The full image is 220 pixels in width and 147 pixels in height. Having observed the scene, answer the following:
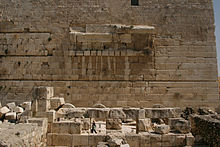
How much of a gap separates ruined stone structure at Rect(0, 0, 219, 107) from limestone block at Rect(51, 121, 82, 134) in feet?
11.6

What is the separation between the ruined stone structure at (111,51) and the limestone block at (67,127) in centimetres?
354

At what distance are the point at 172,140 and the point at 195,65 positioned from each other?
207 inches

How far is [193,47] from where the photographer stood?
993 cm

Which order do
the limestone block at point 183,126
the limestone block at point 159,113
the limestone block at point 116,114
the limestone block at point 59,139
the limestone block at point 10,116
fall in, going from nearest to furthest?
the limestone block at point 59,139
the limestone block at point 183,126
the limestone block at point 116,114
the limestone block at point 159,113
the limestone block at point 10,116

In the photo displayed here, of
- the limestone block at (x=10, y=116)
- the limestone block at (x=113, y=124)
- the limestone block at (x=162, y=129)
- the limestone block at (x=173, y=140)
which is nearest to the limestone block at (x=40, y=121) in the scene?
the limestone block at (x=10, y=116)

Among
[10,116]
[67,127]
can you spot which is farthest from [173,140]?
[10,116]

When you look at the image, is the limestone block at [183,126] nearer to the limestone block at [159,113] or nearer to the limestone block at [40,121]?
the limestone block at [159,113]

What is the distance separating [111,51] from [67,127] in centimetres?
474

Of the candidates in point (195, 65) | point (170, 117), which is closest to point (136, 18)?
point (195, 65)

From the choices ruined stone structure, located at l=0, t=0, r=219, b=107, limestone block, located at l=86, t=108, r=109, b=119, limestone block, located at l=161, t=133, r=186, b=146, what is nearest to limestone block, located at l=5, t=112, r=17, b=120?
ruined stone structure, located at l=0, t=0, r=219, b=107

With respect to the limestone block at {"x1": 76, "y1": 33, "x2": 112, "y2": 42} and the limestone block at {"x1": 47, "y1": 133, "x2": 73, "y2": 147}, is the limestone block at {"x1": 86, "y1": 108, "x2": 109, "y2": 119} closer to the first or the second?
the limestone block at {"x1": 47, "y1": 133, "x2": 73, "y2": 147}

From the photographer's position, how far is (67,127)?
231 inches

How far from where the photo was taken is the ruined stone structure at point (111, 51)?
9.59m

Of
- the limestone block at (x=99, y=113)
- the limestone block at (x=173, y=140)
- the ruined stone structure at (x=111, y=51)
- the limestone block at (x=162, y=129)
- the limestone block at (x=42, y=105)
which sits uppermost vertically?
the ruined stone structure at (x=111, y=51)
